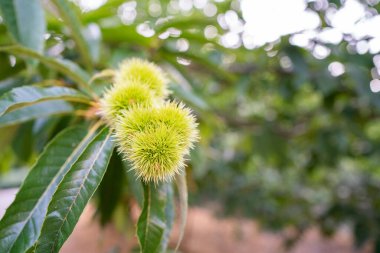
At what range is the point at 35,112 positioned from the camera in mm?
918

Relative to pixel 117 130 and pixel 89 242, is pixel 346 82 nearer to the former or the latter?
pixel 117 130

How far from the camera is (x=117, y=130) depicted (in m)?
0.66

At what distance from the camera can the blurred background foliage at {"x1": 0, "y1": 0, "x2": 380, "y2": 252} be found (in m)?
1.25

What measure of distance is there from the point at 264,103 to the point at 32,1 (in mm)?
3311

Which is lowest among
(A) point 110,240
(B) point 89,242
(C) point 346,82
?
(B) point 89,242

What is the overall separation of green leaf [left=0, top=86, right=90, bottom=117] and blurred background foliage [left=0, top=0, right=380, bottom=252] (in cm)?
24

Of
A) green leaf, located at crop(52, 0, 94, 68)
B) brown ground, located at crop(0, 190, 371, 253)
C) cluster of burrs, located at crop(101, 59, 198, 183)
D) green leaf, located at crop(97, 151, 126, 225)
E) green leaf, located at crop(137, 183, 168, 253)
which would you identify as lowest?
brown ground, located at crop(0, 190, 371, 253)

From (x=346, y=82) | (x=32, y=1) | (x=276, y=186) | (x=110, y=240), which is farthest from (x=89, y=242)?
(x=32, y=1)

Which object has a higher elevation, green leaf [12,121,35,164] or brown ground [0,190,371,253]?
green leaf [12,121,35,164]

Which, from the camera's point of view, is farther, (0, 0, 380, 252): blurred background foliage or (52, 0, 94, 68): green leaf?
(0, 0, 380, 252): blurred background foliage


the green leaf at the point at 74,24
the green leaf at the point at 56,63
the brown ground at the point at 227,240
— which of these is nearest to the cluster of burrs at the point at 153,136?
the green leaf at the point at 56,63

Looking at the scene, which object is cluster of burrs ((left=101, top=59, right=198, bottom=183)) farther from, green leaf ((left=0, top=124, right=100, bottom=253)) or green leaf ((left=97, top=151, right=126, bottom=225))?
green leaf ((left=97, top=151, right=126, bottom=225))

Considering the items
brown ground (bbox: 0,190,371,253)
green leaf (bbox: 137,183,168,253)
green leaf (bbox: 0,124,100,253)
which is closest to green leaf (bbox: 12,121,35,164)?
green leaf (bbox: 0,124,100,253)

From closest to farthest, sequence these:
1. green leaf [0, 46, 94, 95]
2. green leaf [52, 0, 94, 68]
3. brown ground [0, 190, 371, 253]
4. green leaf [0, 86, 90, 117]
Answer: green leaf [0, 86, 90, 117] → green leaf [0, 46, 94, 95] → green leaf [52, 0, 94, 68] → brown ground [0, 190, 371, 253]
